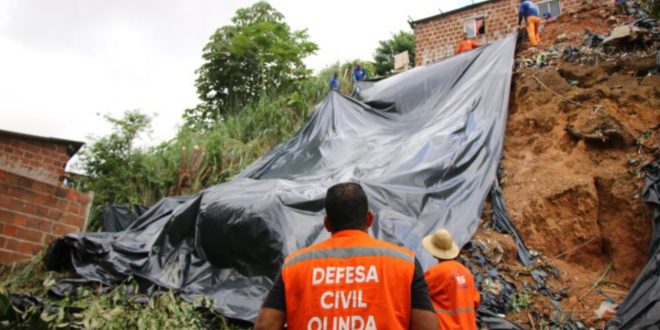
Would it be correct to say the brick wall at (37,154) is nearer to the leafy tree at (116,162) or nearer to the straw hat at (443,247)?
the leafy tree at (116,162)

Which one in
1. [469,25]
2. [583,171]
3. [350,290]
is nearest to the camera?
[350,290]

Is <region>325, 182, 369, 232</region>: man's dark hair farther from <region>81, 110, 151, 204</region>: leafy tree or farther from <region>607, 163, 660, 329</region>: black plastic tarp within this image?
<region>81, 110, 151, 204</region>: leafy tree

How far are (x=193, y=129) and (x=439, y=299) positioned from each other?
7.61 m

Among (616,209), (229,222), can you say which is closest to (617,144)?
(616,209)

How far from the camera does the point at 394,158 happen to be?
493 centimetres

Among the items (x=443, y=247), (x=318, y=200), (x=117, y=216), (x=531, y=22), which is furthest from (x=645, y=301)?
(x=117, y=216)

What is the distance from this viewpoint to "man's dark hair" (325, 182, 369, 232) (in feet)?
5.08

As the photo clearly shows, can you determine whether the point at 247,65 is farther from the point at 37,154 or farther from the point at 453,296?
the point at 453,296

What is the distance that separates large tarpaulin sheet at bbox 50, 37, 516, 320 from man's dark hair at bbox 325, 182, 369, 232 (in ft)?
6.55

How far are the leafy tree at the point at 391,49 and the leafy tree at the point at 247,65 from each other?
614 cm

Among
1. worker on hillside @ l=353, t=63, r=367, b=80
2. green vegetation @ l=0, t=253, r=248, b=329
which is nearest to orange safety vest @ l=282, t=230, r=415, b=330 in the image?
green vegetation @ l=0, t=253, r=248, b=329

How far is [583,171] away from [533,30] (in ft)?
10.1

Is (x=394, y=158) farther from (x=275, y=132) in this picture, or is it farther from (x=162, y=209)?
(x=275, y=132)

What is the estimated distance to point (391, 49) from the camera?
1791cm
